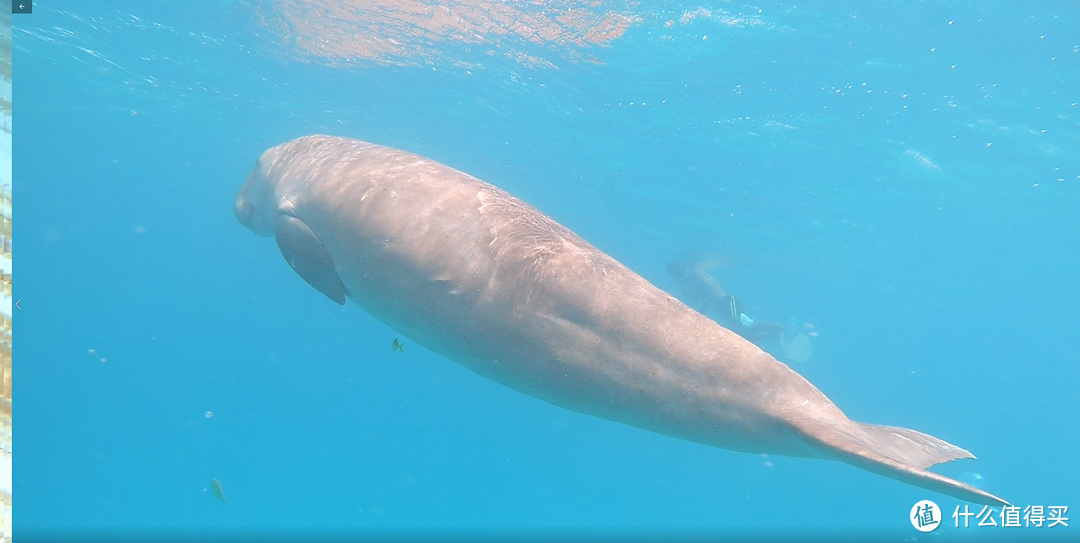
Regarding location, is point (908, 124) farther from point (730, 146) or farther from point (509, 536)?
point (509, 536)

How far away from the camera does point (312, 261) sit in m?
4.47

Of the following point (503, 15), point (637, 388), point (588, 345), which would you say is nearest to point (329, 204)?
A: point (588, 345)

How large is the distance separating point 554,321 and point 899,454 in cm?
225

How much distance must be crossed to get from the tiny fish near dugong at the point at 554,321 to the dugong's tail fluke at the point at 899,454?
12mm

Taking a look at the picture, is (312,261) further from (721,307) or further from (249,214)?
(721,307)

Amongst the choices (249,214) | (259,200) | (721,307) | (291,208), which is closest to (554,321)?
(291,208)

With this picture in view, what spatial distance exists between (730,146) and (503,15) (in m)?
9.69

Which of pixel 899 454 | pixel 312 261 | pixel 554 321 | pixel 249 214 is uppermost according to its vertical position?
pixel 249 214

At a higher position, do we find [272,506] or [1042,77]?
[1042,77]

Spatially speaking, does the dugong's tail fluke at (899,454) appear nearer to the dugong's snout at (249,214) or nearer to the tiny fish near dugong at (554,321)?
the tiny fish near dugong at (554,321)

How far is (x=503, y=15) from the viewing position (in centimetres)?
1495

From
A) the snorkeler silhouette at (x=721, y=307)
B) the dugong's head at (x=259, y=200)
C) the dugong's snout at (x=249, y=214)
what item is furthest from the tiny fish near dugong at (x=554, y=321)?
the snorkeler silhouette at (x=721, y=307)

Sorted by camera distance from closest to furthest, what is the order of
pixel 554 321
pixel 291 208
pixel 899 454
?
pixel 899 454 → pixel 554 321 → pixel 291 208

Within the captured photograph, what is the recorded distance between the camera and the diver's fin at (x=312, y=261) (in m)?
4.46
